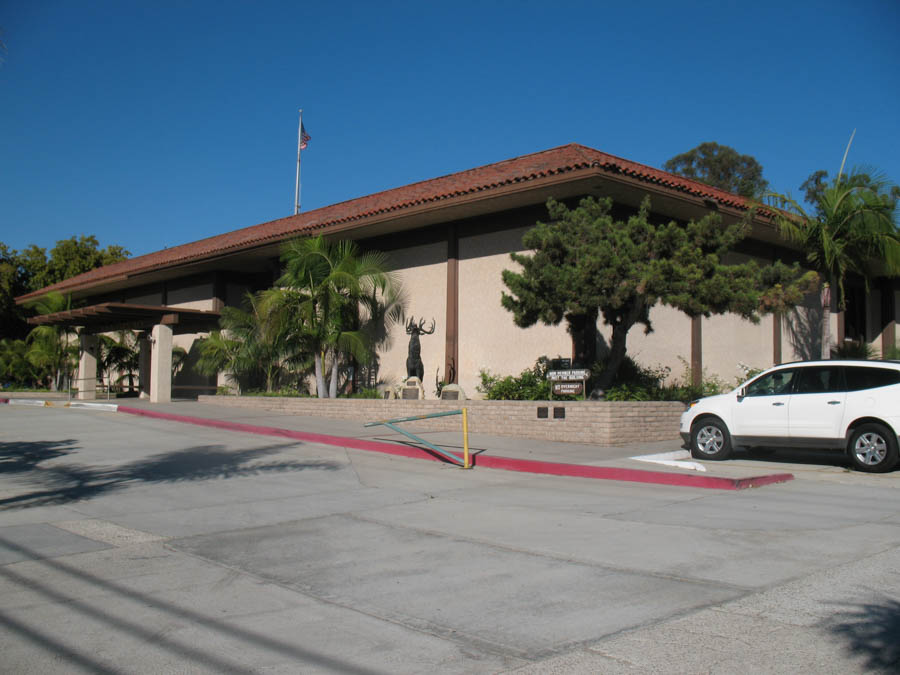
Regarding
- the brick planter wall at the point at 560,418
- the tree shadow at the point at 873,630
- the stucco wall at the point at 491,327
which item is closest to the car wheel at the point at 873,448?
the brick planter wall at the point at 560,418

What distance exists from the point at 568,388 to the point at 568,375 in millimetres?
273

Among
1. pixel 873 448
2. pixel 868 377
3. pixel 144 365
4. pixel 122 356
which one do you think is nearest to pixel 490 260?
pixel 868 377

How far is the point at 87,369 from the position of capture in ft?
96.1

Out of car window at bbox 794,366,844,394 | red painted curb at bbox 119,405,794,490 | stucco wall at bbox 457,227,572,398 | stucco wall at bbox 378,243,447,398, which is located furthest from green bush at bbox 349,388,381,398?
car window at bbox 794,366,844,394

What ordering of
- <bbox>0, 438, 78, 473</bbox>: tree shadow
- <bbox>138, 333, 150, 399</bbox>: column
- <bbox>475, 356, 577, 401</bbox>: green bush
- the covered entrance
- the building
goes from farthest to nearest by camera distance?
<bbox>138, 333, 150, 399</bbox>: column → the covered entrance → the building → <bbox>475, 356, 577, 401</bbox>: green bush → <bbox>0, 438, 78, 473</bbox>: tree shadow

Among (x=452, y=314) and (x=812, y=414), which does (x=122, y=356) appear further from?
(x=812, y=414)

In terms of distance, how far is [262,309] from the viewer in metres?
22.2

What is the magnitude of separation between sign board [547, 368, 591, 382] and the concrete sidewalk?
137cm

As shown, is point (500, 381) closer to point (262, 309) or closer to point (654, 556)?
point (262, 309)

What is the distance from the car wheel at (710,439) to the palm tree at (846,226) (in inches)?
230

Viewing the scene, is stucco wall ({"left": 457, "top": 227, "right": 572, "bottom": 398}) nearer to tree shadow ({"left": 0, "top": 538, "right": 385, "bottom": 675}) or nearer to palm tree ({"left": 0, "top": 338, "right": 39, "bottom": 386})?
tree shadow ({"left": 0, "top": 538, "right": 385, "bottom": 675})

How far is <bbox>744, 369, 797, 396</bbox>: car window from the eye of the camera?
41.5 feet

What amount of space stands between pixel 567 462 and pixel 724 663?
8.24m

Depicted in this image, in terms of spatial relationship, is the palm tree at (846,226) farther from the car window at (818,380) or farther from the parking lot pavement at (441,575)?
the parking lot pavement at (441,575)
